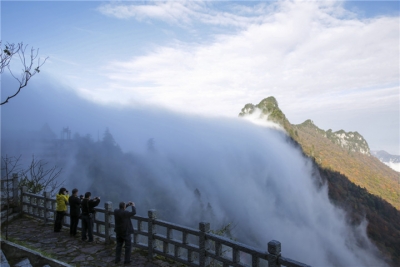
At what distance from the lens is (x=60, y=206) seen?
38.7 feet

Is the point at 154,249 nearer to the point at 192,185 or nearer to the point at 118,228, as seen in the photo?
the point at 118,228

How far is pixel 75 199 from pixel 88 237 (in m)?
1.54

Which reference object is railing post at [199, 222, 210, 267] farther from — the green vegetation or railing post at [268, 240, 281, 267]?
the green vegetation

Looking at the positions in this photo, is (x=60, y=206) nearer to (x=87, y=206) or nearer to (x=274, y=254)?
(x=87, y=206)

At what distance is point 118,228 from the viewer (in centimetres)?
879

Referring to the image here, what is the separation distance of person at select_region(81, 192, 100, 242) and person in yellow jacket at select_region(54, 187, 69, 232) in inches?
59.6

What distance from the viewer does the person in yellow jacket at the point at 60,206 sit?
11742mm

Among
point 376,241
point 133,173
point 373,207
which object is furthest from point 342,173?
point 133,173

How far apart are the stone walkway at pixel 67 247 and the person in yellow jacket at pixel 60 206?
1.12 feet

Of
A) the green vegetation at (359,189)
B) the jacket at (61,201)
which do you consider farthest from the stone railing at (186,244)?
the green vegetation at (359,189)

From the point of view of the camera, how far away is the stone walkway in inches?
358

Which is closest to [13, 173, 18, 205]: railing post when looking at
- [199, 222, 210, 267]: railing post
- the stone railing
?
the stone railing

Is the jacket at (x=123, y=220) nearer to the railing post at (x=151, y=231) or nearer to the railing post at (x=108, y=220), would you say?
the railing post at (x=151, y=231)

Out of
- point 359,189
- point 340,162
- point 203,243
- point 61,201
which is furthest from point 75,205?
point 340,162
